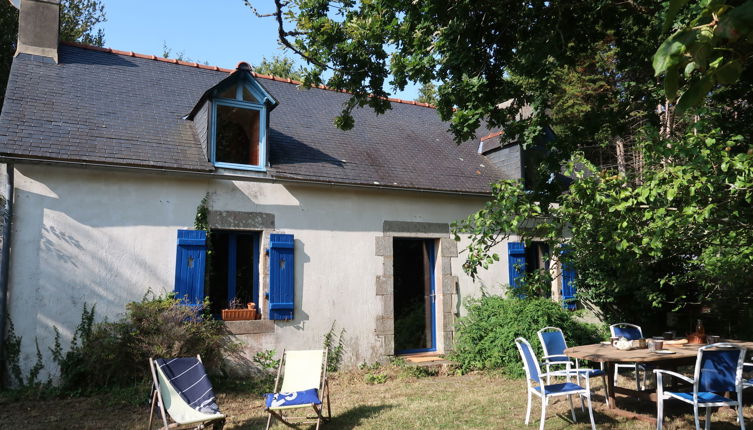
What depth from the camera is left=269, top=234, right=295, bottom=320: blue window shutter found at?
7859 millimetres

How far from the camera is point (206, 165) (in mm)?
7699

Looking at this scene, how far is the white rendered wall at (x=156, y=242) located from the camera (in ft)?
22.1

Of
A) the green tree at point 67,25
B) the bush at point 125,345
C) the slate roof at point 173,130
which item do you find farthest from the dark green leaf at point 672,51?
the green tree at point 67,25

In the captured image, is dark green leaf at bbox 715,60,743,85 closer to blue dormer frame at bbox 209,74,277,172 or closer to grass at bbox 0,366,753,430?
grass at bbox 0,366,753,430

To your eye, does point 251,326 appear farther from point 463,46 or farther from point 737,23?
point 737,23

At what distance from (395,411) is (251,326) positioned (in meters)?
2.61

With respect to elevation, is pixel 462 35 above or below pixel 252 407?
above

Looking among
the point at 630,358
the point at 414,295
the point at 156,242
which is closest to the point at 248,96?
the point at 156,242

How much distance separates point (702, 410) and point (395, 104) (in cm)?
890

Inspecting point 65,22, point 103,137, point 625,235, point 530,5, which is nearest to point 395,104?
point 103,137

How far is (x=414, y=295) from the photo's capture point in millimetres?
10000

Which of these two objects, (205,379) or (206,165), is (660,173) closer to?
(205,379)

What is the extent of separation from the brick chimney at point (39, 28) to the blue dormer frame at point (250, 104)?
331 cm

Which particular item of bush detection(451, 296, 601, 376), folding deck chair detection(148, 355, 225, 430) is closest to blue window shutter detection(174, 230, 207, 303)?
folding deck chair detection(148, 355, 225, 430)
